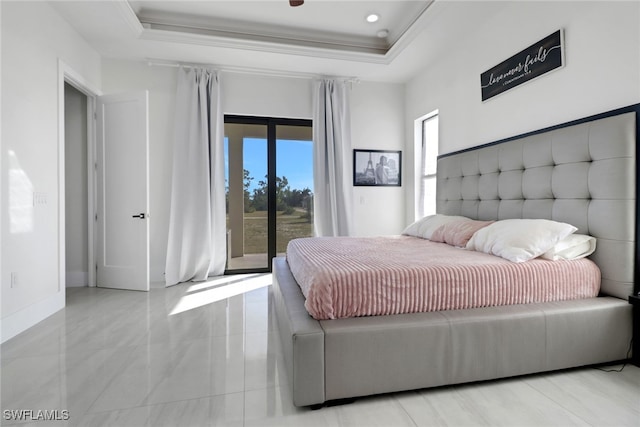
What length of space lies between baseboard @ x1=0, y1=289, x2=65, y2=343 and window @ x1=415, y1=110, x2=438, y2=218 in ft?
12.9

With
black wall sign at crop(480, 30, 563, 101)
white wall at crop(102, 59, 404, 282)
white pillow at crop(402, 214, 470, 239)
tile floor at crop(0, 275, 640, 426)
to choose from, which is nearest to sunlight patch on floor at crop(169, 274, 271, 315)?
tile floor at crop(0, 275, 640, 426)

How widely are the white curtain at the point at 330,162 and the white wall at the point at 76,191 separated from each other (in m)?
2.64

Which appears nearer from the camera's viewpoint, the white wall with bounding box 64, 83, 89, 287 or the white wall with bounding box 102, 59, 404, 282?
the white wall with bounding box 64, 83, 89, 287

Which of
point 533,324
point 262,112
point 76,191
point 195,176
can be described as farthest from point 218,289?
point 533,324

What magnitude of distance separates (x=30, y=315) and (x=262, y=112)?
3.00 meters

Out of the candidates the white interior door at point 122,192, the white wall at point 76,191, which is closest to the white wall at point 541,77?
the white interior door at point 122,192

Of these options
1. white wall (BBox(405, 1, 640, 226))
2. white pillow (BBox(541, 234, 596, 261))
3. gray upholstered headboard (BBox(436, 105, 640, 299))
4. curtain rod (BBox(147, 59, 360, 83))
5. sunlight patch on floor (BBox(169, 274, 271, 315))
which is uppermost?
curtain rod (BBox(147, 59, 360, 83))

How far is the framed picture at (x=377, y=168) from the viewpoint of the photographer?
4.22 metres

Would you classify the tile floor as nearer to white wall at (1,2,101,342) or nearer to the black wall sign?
white wall at (1,2,101,342)

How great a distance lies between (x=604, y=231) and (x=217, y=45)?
359cm

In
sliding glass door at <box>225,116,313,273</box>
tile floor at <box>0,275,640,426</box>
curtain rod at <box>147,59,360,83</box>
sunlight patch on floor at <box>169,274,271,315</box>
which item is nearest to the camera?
tile floor at <box>0,275,640,426</box>

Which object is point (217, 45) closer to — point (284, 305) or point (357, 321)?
point (284, 305)

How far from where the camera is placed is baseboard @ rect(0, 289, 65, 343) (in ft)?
6.91

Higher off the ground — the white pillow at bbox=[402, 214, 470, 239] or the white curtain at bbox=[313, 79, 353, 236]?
the white curtain at bbox=[313, 79, 353, 236]
